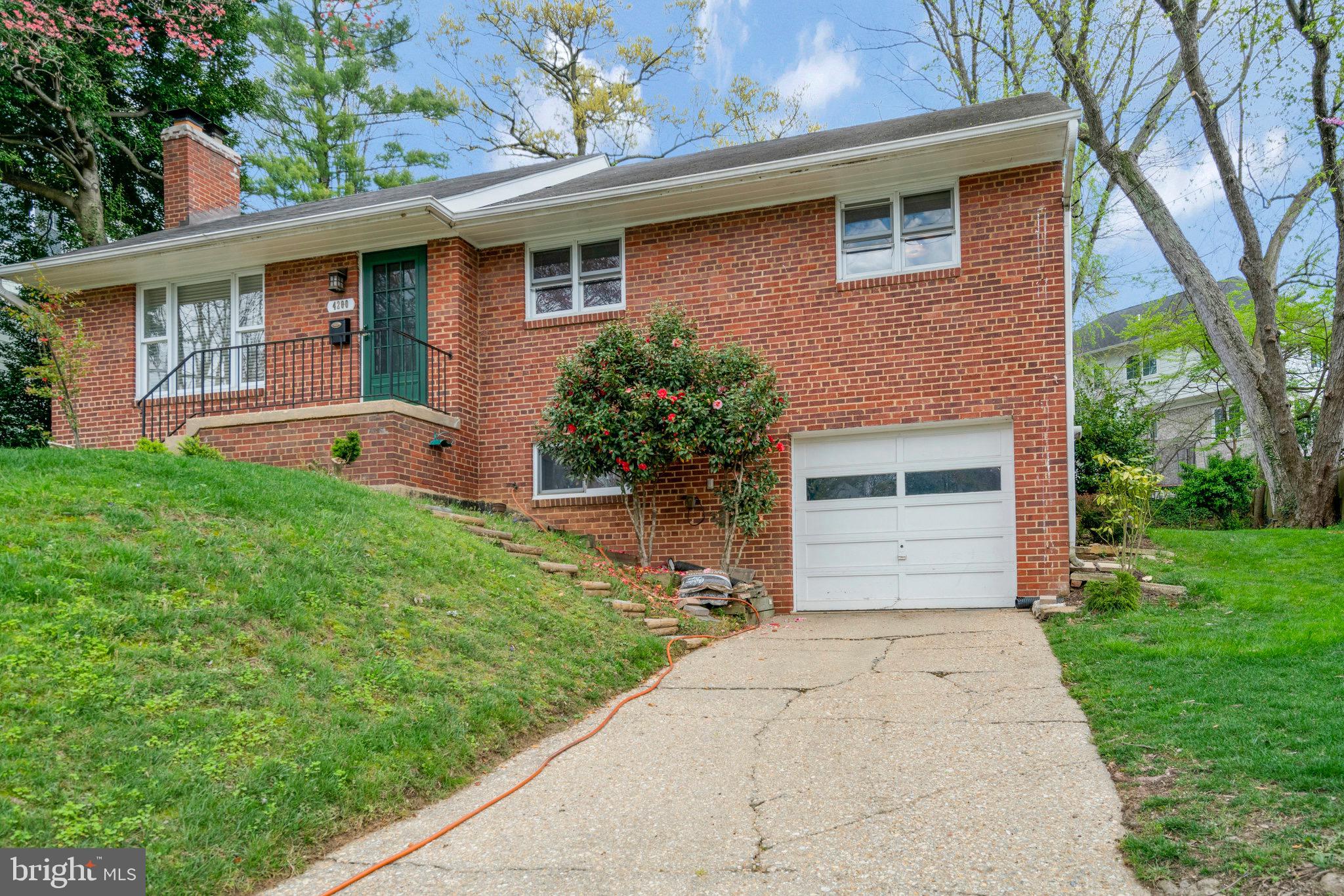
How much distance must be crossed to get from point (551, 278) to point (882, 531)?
5.11 m

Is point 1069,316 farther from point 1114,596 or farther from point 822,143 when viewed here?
point 822,143

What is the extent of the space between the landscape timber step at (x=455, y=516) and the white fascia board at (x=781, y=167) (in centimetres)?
376

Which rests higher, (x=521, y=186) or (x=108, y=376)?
(x=521, y=186)

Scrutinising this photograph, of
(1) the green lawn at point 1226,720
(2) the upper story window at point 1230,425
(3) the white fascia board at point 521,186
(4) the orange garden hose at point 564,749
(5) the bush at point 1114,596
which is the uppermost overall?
(3) the white fascia board at point 521,186

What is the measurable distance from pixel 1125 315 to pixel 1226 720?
2727 centimetres

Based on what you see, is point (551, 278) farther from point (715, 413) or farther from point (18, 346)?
point (18, 346)

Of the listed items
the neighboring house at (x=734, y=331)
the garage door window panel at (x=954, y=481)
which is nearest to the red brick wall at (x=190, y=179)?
the neighboring house at (x=734, y=331)

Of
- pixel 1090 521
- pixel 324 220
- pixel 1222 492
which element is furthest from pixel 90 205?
pixel 1222 492

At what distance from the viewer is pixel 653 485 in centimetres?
1049

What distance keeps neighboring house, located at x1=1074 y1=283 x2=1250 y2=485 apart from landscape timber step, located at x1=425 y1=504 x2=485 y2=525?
688 inches

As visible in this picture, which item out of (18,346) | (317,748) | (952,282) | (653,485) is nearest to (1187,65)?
(952,282)

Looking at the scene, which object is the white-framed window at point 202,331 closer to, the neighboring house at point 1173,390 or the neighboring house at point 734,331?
the neighboring house at point 734,331

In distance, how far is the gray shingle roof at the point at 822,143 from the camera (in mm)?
10219

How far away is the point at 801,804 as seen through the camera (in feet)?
13.5
